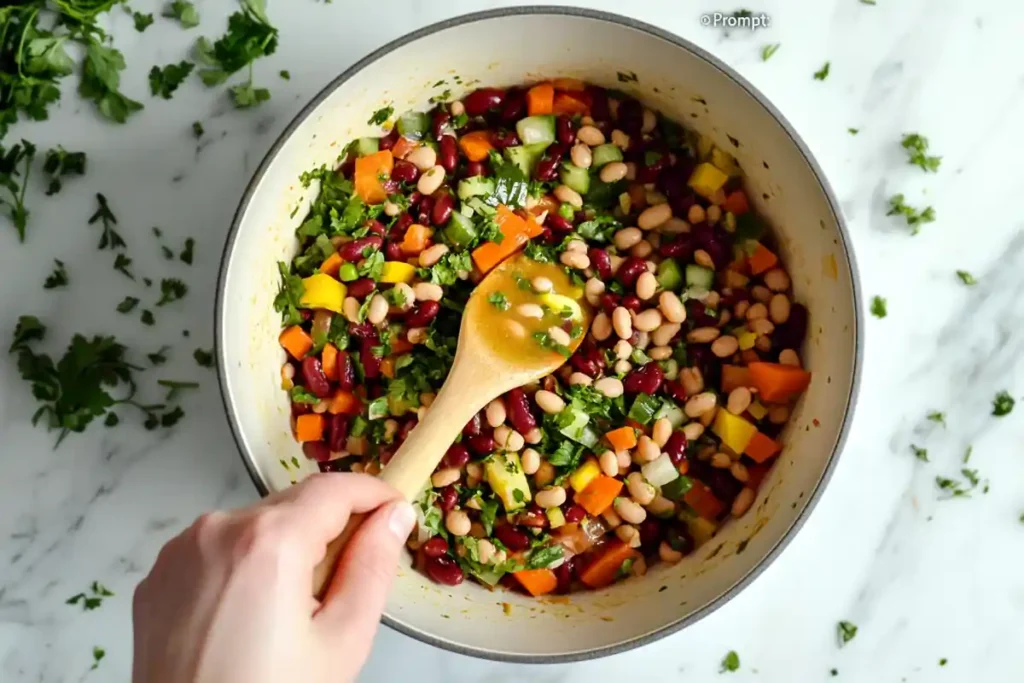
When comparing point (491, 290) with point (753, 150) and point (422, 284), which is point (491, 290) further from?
point (753, 150)

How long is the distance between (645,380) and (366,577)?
2.06ft

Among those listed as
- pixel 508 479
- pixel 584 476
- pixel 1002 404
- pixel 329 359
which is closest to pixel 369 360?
pixel 329 359

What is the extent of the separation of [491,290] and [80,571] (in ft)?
2.96

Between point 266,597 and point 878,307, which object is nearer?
point 266,597

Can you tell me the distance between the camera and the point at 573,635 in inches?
57.7

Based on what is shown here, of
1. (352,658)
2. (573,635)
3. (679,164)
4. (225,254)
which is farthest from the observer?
(679,164)

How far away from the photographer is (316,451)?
1575mm

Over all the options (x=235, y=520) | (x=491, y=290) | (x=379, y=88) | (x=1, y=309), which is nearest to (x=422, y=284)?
(x=491, y=290)

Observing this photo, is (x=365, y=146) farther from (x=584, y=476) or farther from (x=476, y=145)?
(x=584, y=476)

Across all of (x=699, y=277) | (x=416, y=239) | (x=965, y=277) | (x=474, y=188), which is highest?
(x=965, y=277)

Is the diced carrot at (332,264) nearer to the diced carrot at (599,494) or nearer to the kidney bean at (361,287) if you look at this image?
the kidney bean at (361,287)

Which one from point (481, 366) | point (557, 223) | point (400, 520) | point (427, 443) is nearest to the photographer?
point (400, 520)

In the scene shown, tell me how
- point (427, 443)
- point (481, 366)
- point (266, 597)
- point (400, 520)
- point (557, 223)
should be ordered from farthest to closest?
1. point (557, 223)
2. point (481, 366)
3. point (427, 443)
4. point (400, 520)
5. point (266, 597)

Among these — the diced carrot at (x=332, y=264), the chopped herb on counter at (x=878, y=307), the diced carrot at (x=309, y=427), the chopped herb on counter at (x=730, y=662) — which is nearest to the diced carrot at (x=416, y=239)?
the diced carrot at (x=332, y=264)
